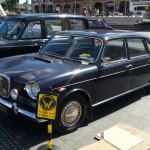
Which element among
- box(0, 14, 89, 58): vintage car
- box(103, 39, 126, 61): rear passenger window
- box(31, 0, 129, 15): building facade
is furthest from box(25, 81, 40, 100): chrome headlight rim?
box(31, 0, 129, 15): building facade

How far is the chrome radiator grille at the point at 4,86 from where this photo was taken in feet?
15.4

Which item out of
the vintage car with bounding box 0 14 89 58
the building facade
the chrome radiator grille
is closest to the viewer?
the chrome radiator grille

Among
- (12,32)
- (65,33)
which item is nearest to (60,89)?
(65,33)

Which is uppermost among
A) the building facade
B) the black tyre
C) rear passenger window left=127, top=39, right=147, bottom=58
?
the building facade

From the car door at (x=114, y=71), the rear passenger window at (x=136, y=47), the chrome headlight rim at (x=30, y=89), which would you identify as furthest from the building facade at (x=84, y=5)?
the chrome headlight rim at (x=30, y=89)

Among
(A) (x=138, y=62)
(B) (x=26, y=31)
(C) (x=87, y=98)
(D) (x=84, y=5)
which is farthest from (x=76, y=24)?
(D) (x=84, y=5)

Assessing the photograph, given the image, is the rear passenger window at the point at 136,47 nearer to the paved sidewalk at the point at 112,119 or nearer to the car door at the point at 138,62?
the car door at the point at 138,62

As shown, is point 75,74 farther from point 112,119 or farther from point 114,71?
point 112,119

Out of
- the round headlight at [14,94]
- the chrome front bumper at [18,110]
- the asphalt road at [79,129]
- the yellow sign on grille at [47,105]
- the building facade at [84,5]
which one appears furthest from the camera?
the building facade at [84,5]

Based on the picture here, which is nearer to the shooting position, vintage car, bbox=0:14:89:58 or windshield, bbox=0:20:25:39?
vintage car, bbox=0:14:89:58

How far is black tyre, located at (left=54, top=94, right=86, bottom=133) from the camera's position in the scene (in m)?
4.59

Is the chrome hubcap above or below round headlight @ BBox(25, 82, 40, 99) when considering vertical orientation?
below

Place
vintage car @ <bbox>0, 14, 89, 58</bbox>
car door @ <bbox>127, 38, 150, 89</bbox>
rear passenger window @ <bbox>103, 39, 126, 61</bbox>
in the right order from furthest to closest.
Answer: vintage car @ <bbox>0, 14, 89, 58</bbox>, car door @ <bbox>127, 38, 150, 89</bbox>, rear passenger window @ <bbox>103, 39, 126, 61</bbox>

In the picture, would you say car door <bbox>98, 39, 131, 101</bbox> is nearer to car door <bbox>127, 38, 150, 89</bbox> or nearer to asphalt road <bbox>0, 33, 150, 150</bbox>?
car door <bbox>127, 38, 150, 89</bbox>
